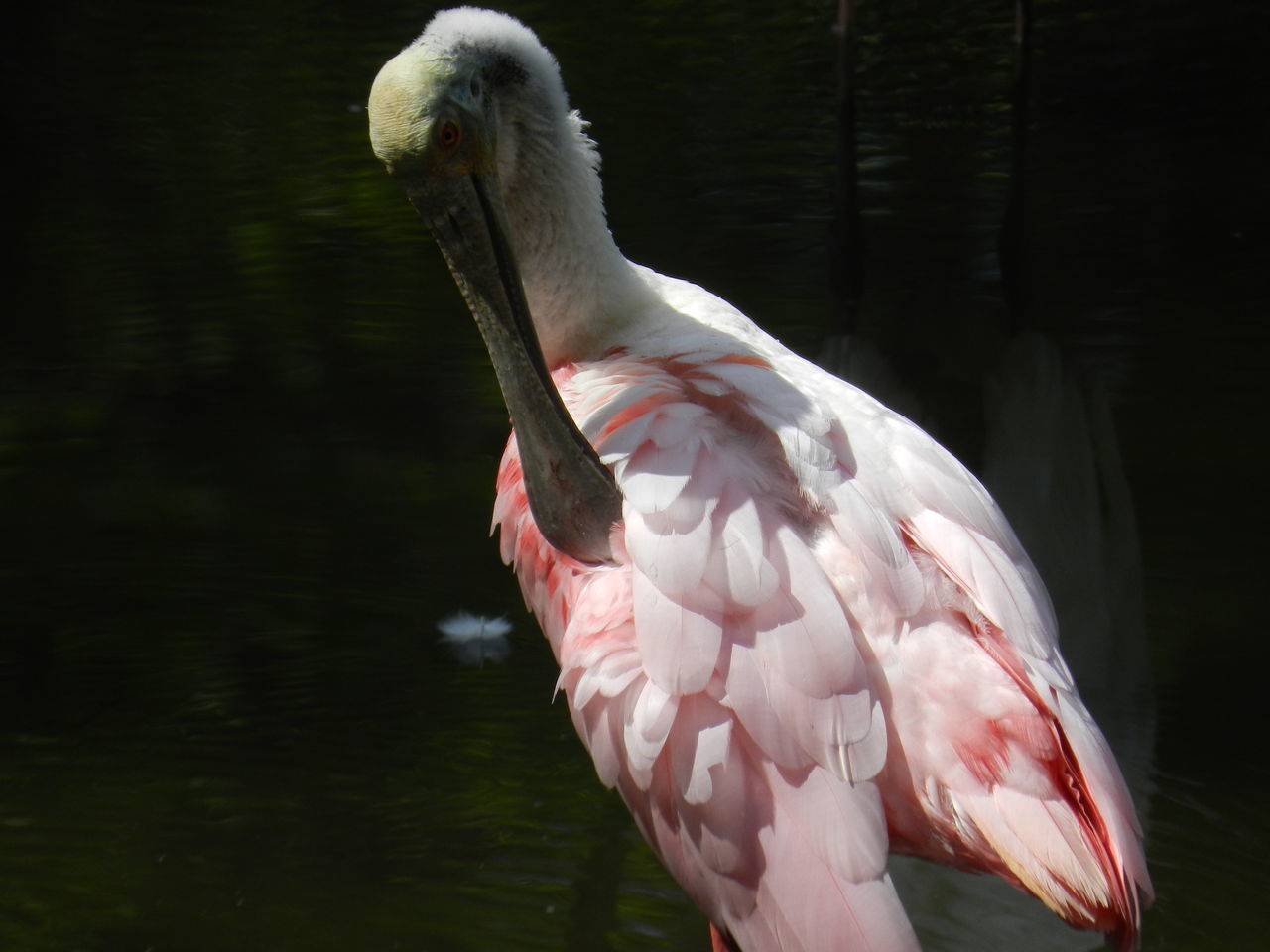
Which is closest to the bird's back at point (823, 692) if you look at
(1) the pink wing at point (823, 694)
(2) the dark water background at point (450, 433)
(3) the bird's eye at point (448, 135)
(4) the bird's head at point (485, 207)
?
(1) the pink wing at point (823, 694)

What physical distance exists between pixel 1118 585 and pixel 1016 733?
6.42 feet

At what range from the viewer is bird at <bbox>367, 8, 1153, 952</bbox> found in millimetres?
2113

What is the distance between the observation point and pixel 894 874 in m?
2.91

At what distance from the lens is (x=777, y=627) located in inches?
86.1

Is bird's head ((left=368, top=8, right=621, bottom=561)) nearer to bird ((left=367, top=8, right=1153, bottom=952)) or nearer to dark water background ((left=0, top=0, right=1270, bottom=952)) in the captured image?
bird ((left=367, top=8, right=1153, bottom=952))

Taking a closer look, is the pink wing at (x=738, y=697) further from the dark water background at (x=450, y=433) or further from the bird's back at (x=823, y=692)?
the dark water background at (x=450, y=433)

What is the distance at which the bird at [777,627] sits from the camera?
6.93 feet

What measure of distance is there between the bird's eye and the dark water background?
1408 mm

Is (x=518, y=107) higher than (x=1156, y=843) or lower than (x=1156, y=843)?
higher

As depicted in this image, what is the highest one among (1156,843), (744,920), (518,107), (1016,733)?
(518,107)

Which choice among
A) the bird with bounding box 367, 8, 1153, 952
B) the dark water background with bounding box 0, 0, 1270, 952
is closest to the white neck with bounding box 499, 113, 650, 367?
the bird with bounding box 367, 8, 1153, 952

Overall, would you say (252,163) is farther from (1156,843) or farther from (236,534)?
(1156,843)

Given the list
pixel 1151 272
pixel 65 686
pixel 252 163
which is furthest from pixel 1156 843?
pixel 252 163

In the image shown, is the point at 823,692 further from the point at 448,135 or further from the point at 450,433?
the point at 450,433
